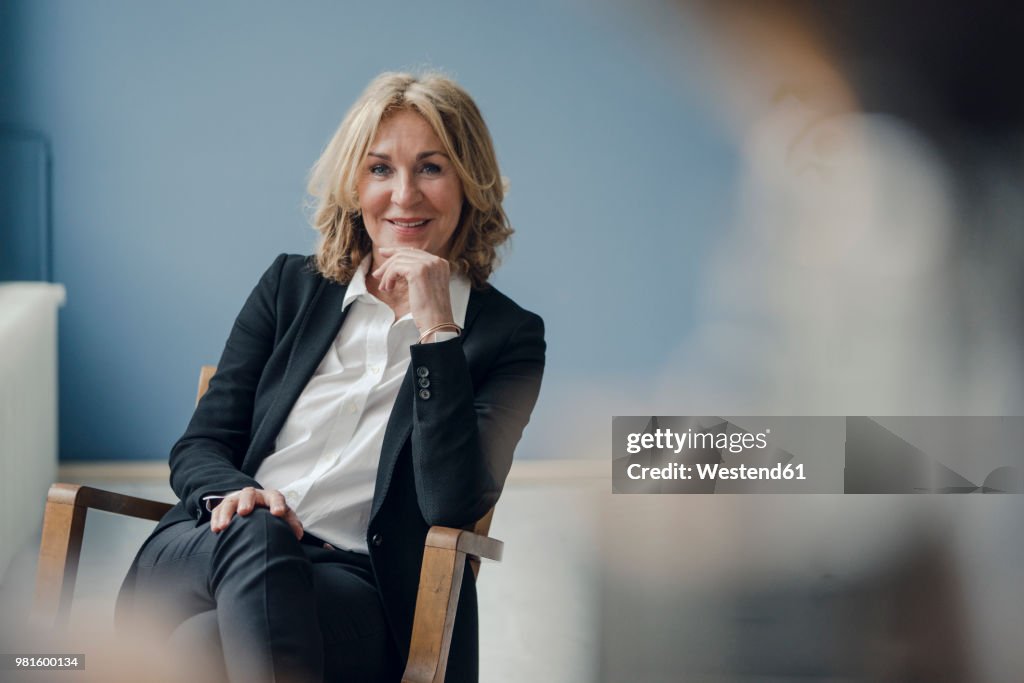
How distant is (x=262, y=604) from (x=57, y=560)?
33 cm

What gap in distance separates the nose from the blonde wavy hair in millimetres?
51

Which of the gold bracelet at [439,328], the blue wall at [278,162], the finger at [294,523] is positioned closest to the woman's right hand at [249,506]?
the finger at [294,523]

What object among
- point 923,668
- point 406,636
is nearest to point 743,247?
point 923,668

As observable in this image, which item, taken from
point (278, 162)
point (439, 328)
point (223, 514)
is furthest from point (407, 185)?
point (278, 162)

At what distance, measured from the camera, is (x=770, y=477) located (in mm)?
2467

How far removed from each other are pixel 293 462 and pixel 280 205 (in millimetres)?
1757

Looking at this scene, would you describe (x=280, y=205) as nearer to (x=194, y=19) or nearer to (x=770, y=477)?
(x=194, y=19)

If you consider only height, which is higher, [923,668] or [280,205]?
[280,205]

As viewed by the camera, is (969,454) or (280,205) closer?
(969,454)

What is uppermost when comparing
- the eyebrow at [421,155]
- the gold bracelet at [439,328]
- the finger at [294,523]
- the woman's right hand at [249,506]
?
the eyebrow at [421,155]

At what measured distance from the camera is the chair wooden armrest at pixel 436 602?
106 cm

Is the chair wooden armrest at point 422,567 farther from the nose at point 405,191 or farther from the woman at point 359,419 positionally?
the nose at point 405,191

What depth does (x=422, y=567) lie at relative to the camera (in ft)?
3.50

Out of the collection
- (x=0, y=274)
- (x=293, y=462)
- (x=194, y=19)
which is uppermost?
(x=194, y=19)
